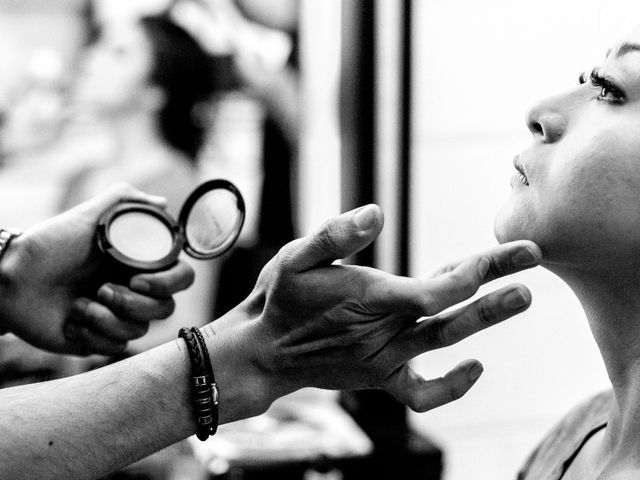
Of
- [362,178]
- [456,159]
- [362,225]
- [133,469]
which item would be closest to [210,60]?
[362,178]

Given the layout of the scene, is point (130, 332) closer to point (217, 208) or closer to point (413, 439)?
point (217, 208)

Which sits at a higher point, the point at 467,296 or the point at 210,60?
the point at 210,60

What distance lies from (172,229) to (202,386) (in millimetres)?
497

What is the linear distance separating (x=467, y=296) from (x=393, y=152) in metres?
1.61

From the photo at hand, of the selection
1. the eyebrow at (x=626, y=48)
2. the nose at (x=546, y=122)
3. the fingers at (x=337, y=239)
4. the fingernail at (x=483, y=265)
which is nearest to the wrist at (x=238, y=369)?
the fingers at (x=337, y=239)

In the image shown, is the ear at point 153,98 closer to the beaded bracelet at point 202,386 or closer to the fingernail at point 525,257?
the beaded bracelet at point 202,386

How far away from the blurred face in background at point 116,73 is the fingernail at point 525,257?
5.92ft

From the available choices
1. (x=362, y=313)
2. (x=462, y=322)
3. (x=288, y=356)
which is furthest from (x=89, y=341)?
(x=462, y=322)

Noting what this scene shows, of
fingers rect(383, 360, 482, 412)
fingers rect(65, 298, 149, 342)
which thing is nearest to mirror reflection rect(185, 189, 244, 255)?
fingers rect(65, 298, 149, 342)

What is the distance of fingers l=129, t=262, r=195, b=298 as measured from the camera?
1703 millimetres

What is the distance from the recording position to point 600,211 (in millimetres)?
1248

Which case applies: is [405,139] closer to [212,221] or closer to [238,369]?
[212,221]

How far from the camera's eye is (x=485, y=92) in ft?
9.26

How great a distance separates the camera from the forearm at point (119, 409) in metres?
1.25
